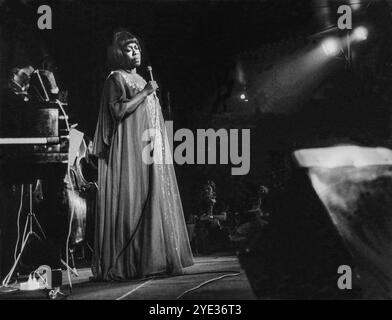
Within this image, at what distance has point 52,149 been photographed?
12.2ft

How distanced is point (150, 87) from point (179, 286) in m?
1.38

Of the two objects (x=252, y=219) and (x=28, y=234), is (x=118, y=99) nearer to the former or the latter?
(x=28, y=234)

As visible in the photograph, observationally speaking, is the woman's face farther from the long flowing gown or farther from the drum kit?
the drum kit

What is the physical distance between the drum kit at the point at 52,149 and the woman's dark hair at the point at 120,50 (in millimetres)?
438

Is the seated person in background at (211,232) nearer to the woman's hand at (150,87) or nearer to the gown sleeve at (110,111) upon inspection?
the gown sleeve at (110,111)

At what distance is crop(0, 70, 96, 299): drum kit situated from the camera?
3.70 meters

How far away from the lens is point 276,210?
364cm

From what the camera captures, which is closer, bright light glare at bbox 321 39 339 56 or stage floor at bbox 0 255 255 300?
stage floor at bbox 0 255 255 300

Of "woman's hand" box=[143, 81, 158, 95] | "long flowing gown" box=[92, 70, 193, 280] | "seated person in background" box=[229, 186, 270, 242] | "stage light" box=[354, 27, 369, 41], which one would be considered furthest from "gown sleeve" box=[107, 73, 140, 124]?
"stage light" box=[354, 27, 369, 41]

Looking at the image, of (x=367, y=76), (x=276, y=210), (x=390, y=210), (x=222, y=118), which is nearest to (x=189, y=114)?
(x=222, y=118)

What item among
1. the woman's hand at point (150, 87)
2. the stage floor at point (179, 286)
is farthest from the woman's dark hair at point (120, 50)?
the stage floor at point (179, 286)

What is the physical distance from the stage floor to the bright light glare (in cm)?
158

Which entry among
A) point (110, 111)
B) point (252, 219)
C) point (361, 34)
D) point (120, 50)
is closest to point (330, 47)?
point (361, 34)

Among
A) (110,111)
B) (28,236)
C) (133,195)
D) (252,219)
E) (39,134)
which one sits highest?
(110,111)
